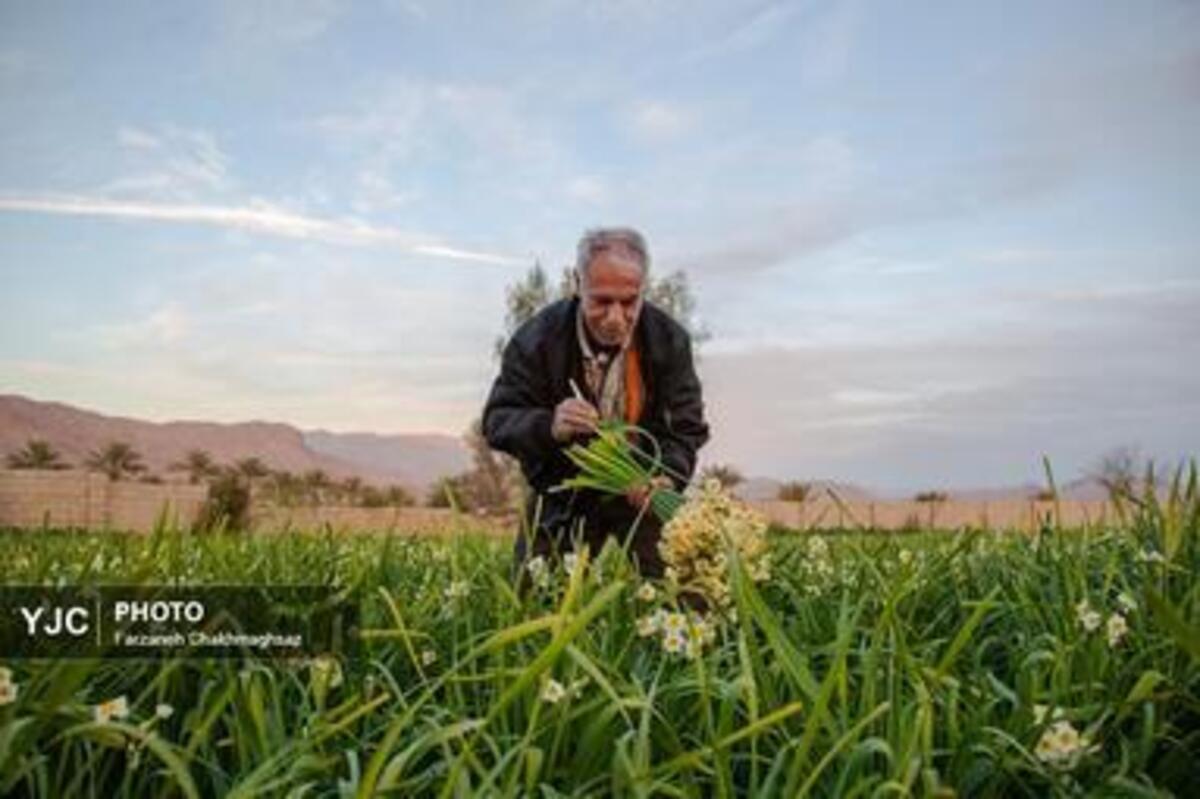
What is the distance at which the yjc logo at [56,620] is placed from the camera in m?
3.12

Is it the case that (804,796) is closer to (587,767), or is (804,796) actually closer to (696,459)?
(587,767)

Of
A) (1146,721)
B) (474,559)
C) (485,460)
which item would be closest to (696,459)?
(474,559)

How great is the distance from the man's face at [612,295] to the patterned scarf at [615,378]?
0.12 meters

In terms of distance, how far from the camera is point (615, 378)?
5566mm

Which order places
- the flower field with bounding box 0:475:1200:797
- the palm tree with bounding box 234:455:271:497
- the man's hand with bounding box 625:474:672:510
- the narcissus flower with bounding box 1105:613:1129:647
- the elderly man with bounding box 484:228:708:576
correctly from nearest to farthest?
the flower field with bounding box 0:475:1200:797 → the narcissus flower with bounding box 1105:613:1129:647 → the man's hand with bounding box 625:474:672:510 → the elderly man with bounding box 484:228:708:576 → the palm tree with bounding box 234:455:271:497

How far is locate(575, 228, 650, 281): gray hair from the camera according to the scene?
532cm

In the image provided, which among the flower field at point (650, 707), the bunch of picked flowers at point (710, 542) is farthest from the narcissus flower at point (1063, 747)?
the bunch of picked flowers at point (710, 542)

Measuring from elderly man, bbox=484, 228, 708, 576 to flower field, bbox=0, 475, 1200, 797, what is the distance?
6.58 feet

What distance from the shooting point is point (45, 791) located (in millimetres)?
2137

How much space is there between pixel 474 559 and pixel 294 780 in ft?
8.90

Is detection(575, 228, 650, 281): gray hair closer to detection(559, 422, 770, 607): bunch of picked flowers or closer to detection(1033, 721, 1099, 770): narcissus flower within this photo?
detection(559, 422, 770, 607): bunch of picked flowers

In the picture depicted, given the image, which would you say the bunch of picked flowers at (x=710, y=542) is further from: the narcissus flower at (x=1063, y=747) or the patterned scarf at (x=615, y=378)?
the patterned scarf at (x=615, y=378)

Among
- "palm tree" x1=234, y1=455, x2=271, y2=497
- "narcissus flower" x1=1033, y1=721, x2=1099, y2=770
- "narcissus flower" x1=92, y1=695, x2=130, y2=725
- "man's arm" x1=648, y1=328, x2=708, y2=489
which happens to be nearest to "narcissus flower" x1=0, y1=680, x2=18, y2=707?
"narcissus flower" x1=92, y1=695, x2=130, y2=725

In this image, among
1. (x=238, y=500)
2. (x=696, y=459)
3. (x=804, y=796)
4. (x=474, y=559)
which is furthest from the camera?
(x=238, y=500)
